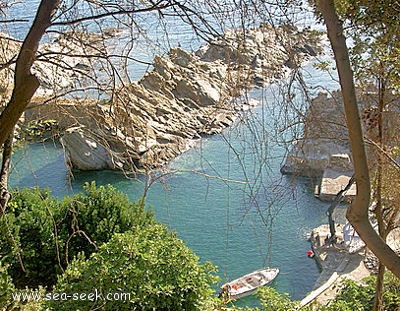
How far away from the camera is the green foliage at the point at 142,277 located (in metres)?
3.19

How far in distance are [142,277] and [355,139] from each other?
2231 millimetres

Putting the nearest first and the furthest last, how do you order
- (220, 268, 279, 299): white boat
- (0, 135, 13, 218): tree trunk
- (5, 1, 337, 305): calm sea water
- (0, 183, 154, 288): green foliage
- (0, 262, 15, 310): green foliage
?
(0, 135, 13, 218): tree trunk, (0, 262, 15, 310): green foliage, (0, 183, 154, 288): green foliage, (220, 268, 279, 299): white boat, (5, 1, 337, 305): calm sea water

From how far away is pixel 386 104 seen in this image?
303 centimetres

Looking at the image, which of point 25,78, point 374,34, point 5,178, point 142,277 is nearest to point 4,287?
point 142,277

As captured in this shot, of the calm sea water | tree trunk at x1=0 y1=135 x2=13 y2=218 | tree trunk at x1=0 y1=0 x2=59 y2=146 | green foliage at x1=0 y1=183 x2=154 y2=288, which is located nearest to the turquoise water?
the calm sea water

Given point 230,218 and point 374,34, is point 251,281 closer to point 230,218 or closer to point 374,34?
point 230,218

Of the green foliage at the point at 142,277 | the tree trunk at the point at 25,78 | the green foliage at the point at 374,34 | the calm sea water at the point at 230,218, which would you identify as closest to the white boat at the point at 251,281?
the calm sea water at the point at 230,218

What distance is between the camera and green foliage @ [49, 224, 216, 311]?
3.19m

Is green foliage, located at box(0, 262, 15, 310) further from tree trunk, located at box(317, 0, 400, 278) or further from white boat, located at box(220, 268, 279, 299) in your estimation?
white boat, located at box(220, 268, 279, 299)

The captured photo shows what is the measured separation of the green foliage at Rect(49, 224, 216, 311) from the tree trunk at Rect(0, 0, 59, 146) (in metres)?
1.72

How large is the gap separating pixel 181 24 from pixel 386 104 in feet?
5.20

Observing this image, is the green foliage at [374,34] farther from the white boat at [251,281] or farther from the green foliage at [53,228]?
the white boat at [251,281]

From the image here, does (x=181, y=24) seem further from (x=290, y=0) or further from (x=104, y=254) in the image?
(x=104, y=254)

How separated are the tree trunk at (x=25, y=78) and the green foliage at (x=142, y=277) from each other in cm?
172
